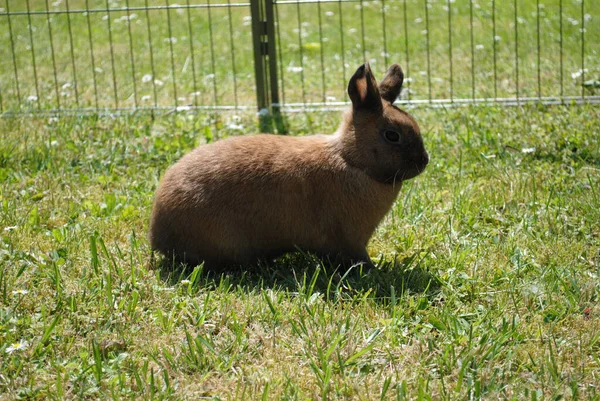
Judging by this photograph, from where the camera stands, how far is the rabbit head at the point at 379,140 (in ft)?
12.8

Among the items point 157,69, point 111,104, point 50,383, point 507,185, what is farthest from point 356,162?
point 157,69

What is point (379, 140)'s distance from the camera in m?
3.91

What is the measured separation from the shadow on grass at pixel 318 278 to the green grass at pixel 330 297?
0.01 m

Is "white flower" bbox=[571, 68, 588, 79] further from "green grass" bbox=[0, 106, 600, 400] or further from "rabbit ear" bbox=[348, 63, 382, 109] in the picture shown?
"rabbit ear" bbox=[348, 63, 382, 109]

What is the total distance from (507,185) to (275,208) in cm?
161

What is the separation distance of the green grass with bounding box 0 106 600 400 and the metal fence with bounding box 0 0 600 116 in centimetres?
127

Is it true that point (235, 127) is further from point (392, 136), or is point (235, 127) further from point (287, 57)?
point (287, 57)

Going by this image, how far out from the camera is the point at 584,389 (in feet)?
9.33

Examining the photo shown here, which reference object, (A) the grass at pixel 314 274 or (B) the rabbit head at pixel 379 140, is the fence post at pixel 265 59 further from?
(B) the rabbit head at pixel 379 140

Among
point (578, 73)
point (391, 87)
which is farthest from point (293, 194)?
point (578, 73)

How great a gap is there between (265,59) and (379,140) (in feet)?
8.92

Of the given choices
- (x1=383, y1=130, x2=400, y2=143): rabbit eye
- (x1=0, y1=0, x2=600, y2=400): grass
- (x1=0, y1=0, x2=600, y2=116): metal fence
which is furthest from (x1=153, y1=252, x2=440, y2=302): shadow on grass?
(x1=0, y1=0, x2=600, y2=116): metal fence

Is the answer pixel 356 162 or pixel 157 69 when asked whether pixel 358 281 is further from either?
pixel 157 69

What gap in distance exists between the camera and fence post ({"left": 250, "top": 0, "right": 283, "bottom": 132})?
6.25 m
